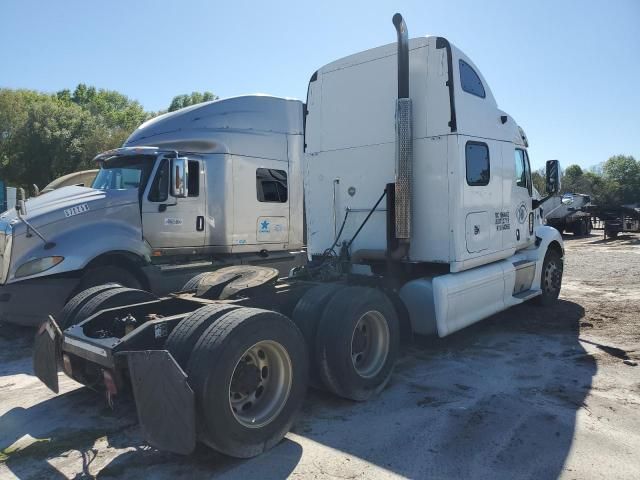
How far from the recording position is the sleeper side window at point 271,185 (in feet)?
30.5

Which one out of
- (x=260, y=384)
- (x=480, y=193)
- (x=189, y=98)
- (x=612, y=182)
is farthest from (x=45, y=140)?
(x=612, y=182)

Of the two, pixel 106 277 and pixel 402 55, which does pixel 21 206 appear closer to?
pixel 106 277

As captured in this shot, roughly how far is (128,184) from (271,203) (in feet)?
8.73

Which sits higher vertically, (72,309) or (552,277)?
(72,309)

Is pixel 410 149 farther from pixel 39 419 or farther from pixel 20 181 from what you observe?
pixel 20 181

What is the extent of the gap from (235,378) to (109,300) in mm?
1803

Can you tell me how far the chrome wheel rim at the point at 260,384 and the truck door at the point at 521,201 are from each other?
4.71m

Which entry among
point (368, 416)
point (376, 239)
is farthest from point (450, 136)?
point (368, 416)

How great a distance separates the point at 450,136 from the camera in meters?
5.68

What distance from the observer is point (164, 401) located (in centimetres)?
315

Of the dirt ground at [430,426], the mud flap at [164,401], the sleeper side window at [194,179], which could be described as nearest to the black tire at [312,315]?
the dirt ground at [430,426]

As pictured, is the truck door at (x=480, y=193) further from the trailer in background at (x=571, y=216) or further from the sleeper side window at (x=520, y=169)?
the trailer in background at (x=571, y=216)

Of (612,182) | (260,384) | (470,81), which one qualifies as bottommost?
(260,384)

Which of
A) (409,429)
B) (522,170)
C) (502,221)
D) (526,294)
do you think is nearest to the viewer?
(409,429)
